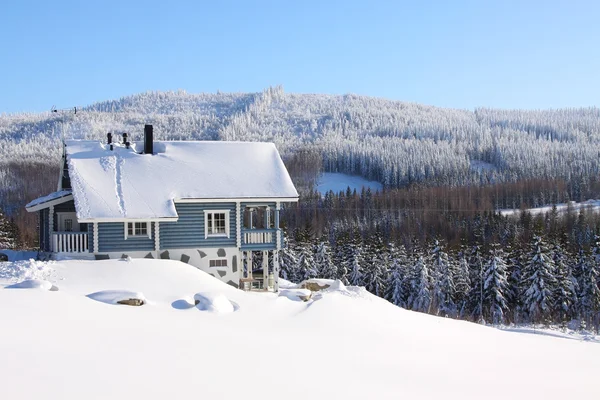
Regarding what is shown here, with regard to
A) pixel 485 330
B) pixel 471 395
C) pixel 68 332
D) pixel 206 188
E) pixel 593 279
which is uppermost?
pixel 206 188

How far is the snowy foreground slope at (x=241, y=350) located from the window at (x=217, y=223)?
513cm

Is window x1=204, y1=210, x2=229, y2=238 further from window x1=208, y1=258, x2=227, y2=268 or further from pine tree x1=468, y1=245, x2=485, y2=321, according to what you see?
pine tree x1=468, y1=245, x2=485, y2=321

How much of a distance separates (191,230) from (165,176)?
2.72 m

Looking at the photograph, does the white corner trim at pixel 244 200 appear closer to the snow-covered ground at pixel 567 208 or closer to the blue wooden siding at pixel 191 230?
the blue wooden siding at pixel 191 230

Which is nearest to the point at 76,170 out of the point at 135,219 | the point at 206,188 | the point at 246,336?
the point at 135,219

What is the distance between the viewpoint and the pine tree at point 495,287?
150 feet

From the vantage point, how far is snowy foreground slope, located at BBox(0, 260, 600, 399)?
929cm

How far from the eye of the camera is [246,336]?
43.7ft

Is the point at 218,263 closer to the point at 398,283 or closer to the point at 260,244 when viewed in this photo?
the point at 260,244

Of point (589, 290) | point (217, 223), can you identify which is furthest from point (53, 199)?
point (589, 290)

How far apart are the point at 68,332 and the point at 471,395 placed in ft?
24.5

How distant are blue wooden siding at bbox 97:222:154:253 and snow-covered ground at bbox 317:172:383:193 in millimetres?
143278

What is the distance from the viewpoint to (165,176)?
85.4 ft

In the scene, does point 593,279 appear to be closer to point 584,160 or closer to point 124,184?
point 124,184
